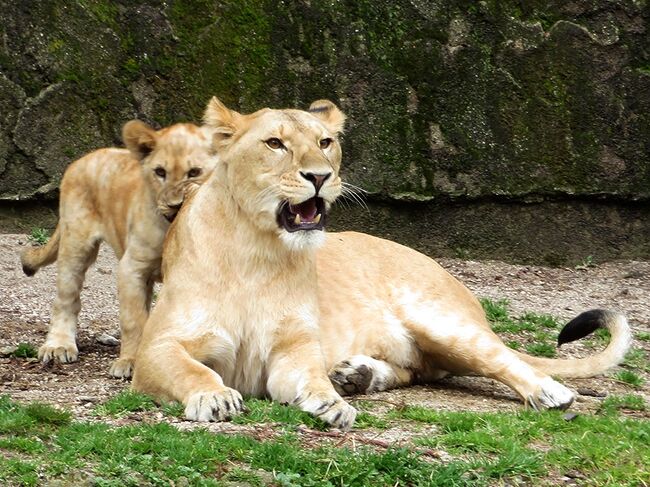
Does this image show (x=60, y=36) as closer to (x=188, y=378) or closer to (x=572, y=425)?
(x=188, y=378)

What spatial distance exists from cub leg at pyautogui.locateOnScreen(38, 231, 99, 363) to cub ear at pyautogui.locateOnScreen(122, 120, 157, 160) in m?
0.82

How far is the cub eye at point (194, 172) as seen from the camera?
6.59 metres

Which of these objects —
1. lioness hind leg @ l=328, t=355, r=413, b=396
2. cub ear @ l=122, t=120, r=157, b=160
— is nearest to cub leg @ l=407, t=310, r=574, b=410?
lioness hind leg @ l=328, t=355, r=413, b=396

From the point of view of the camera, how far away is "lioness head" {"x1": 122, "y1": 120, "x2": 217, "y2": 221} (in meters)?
6.50

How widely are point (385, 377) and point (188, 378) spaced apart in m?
1.33

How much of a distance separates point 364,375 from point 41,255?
2.72 m

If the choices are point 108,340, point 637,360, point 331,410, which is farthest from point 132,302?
point 637,360

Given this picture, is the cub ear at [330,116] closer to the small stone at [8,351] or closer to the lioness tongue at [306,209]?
the lioness tongue at [306,209]

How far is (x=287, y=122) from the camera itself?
566 centimetres

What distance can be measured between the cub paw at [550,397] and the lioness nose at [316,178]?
1515 mm

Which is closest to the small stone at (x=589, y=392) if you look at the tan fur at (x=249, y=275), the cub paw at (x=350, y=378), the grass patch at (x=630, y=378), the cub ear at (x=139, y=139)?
the grass patch at (x=630, y=378)

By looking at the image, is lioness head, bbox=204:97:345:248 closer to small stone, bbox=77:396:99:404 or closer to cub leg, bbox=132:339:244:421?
cub leg, bbox=132:339:244:421

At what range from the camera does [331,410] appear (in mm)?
5148

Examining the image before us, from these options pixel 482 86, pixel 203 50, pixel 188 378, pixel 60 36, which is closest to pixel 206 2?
pixel 203 50
